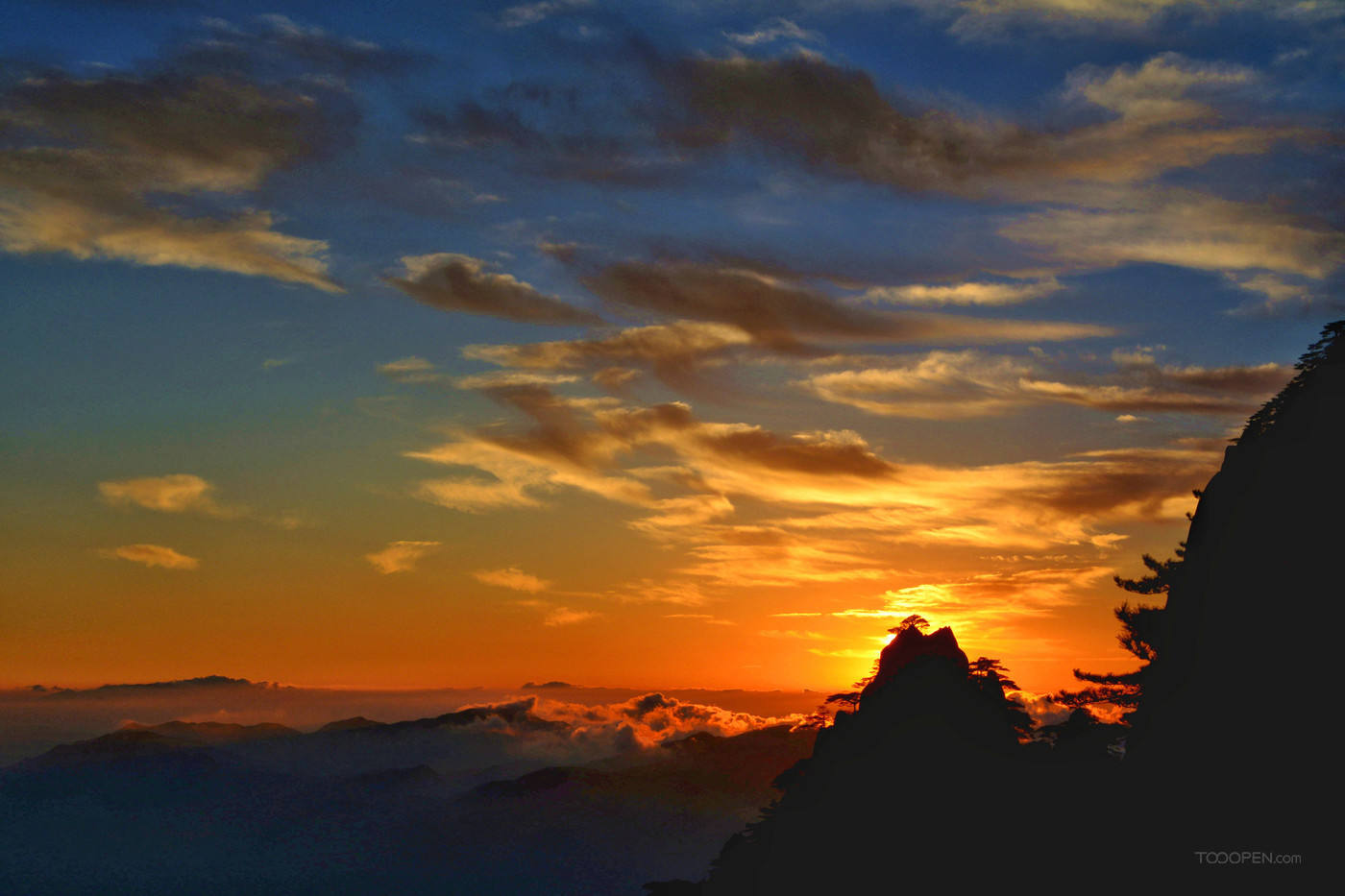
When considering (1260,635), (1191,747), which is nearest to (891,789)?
(1191,747)

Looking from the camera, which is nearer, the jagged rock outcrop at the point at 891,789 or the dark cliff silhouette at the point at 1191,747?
the dark cliff silhouette at the point at 1191,747

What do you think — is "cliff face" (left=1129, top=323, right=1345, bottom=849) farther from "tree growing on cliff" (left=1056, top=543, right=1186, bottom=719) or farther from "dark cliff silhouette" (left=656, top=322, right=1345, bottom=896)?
"tree growing on cliff" (left=1056, top=543, right=1186, bottom=719)

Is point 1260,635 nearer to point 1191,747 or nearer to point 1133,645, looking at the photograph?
point 1191,747

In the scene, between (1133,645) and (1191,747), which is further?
(1133,645)

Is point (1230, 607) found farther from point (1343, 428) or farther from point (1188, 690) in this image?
point (1343, 428)

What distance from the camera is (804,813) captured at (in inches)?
1748

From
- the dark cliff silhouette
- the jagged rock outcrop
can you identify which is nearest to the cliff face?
the dark cliff silhouette

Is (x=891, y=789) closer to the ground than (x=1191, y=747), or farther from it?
closer to the ground

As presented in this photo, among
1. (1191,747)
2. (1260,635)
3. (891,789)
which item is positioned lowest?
(891,789)

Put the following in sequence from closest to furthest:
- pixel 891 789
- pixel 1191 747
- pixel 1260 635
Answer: pixel 1260 635 < pixel 1191 747 < pixel 891 789

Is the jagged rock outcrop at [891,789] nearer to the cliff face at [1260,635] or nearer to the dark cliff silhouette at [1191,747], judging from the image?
the dark cliff silhouette at [1191,747]

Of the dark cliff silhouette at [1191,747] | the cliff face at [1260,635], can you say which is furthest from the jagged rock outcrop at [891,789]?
the cliff face at [1260,635]

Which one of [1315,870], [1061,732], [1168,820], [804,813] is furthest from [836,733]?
[1315,870]

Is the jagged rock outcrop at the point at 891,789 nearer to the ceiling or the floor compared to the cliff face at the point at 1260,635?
nearer to the floor
